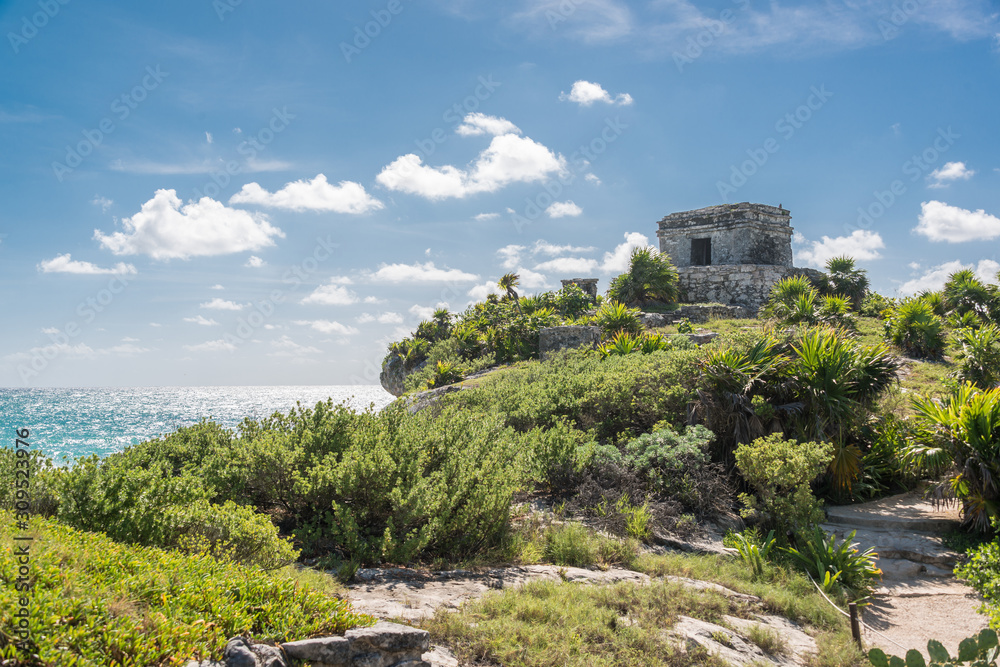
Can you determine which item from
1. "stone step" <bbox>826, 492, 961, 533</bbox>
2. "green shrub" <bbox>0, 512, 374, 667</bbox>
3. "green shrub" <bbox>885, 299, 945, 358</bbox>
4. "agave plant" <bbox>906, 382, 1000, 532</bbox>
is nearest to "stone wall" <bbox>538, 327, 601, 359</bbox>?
"green shrub" <bbox>885, 299, 945, 358</bbox>

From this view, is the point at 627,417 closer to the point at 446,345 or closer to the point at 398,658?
the point at 398,658

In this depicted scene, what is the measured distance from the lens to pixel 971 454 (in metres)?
6.94

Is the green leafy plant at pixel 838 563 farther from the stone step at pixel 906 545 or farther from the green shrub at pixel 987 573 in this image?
the green shrub at pixel 987 573

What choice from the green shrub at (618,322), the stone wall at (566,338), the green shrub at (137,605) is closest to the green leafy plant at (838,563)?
the green shrub at (137,605)

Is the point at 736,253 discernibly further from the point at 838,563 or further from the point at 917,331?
the point at 838,563

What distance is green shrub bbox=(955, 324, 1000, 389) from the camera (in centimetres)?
1117

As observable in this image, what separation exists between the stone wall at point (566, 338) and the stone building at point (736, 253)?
27.0ft

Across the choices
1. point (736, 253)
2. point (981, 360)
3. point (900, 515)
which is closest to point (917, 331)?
point (981, 360)

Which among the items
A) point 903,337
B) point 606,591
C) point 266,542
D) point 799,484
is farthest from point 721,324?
point 266,542

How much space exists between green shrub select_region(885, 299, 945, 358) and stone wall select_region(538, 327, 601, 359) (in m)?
8.13

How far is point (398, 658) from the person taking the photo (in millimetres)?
3197

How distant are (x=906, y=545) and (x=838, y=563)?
1.43 metres

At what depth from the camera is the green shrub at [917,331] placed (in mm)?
14914

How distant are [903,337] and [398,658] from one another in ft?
55.9
